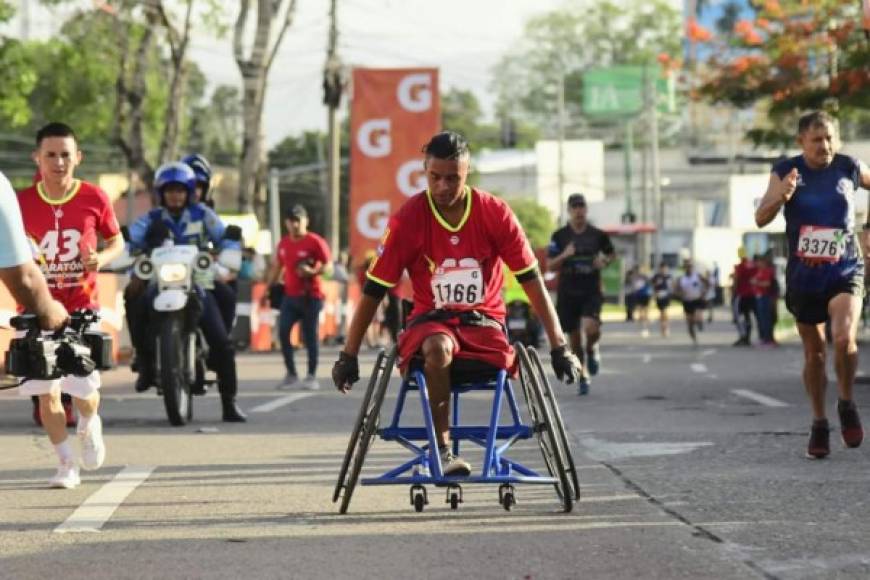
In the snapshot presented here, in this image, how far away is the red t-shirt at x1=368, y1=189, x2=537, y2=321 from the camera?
8539 mm

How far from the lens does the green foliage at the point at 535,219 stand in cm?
11388

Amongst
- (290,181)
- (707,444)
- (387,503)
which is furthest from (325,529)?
(290,181)

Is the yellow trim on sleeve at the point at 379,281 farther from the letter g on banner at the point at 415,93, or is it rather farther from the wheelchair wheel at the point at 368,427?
the letter g on banner at the point at 415,93

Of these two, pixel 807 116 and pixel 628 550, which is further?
pixel 807 116

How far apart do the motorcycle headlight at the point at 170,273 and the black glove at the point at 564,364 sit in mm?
5983

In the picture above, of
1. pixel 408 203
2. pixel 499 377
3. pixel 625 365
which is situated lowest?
pixel 625 365

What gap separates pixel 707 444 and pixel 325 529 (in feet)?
14.4

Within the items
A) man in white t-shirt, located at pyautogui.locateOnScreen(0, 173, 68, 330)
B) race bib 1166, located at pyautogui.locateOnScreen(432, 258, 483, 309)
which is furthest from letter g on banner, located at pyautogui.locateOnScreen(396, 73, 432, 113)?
man in white t-shirt, located at pyautogui.locateOnScreen(0, 173, 68, 330)

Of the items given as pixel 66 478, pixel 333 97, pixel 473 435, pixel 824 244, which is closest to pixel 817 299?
pixel 824 244

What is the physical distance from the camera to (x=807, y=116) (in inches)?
439

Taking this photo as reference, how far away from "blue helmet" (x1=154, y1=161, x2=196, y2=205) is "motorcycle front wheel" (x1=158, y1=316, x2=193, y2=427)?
3.13 ft

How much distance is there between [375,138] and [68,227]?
78.3 ft

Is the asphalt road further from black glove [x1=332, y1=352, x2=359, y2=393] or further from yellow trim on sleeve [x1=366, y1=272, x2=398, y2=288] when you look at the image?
yellow trim on sleeve [x1=366, y1=272, x2=398, y2=288]

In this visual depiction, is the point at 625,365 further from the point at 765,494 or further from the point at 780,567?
the point at 780,567
